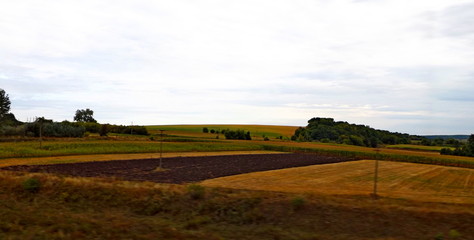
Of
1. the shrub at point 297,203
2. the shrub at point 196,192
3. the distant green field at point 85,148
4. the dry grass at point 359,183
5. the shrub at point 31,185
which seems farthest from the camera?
the distant green field at point 85,148

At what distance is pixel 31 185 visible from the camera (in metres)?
18.5

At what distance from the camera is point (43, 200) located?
1725cm

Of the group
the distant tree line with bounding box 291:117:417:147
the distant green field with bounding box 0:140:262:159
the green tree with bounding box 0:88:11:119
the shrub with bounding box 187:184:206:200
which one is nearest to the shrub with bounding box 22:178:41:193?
the shrub with bounding box 187:184:206:200

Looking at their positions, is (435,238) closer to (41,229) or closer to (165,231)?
(165,231)

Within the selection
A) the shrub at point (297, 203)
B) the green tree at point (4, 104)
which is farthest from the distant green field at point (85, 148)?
the green tree at point (4, 104)

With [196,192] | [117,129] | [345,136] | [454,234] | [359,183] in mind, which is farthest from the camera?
[345,136]

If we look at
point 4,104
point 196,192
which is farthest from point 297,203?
point 4,104

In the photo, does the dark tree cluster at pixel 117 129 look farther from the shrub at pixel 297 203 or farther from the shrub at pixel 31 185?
the shrub at pixel 297 203

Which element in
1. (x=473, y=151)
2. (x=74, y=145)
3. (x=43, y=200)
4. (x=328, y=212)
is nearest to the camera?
(x=328, y=212)

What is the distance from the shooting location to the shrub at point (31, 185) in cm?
1844

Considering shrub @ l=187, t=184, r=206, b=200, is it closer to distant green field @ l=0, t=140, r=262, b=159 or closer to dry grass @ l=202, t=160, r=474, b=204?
dry grass @ l=202, t=160, r=474, b=204

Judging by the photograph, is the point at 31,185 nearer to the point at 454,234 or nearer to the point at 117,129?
the point at 454,234

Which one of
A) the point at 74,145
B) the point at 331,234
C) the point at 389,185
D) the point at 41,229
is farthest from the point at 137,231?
the point at 74,145

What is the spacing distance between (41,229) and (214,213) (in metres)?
6.29
